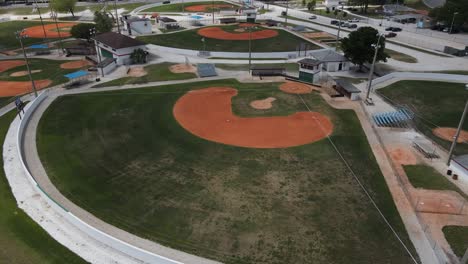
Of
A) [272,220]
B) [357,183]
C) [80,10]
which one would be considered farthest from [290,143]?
[80,10]

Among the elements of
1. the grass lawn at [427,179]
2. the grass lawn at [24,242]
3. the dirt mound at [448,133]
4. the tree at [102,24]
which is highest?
the tree at [102,24]

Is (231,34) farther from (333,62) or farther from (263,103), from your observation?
(263,103)

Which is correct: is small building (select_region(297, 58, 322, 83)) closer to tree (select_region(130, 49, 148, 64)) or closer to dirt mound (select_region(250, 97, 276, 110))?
dirt mound (select_region(250, 97, 276, 110))

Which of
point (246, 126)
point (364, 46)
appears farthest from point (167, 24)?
point (246, 126)

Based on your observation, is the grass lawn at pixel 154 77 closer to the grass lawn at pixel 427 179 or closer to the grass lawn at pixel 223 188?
the grass lawn at pixel 223 188

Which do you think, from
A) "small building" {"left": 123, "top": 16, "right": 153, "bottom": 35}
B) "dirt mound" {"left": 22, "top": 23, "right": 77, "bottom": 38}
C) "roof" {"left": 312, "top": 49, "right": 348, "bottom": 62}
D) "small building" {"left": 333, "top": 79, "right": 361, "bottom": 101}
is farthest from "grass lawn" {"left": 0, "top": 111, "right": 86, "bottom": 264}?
"dirt mound" {"left": 22, "top": 23, "right": 77, "bottom": 38}

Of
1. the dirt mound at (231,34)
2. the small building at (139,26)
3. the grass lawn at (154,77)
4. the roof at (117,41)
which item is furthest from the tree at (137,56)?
the small building at (139,26)
